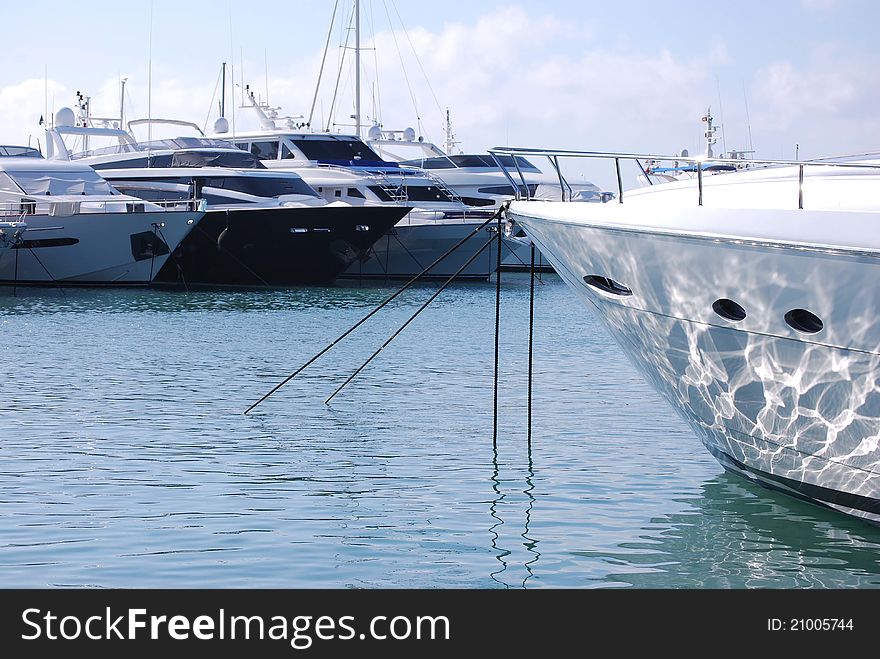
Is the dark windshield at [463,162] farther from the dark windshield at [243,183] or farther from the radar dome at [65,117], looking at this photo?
the radar dome at [65,117]

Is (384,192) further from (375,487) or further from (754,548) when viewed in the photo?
(754,548)

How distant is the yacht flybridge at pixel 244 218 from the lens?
120 ft

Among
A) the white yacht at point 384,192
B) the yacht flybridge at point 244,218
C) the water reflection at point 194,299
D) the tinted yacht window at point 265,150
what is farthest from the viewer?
the tinted yacht window at point 265,150

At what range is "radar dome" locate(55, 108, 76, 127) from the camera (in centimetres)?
4516

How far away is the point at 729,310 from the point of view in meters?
7.91

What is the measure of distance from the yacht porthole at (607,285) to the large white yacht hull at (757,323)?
0.04 meters

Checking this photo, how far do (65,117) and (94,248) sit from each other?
38.3 feet

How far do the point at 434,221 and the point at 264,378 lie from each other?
81.2 ft

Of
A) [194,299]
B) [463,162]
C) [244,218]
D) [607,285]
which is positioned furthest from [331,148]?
[607,285]

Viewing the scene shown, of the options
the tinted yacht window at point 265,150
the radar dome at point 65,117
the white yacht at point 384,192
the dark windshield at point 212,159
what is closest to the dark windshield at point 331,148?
the white yacht at point 384,192

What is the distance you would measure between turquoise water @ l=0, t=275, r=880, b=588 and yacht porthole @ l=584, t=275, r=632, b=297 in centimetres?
159

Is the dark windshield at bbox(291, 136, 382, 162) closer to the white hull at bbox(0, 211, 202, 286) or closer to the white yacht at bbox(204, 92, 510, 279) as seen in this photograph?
the white yacht at bbox(204, 92, 510, 279)
